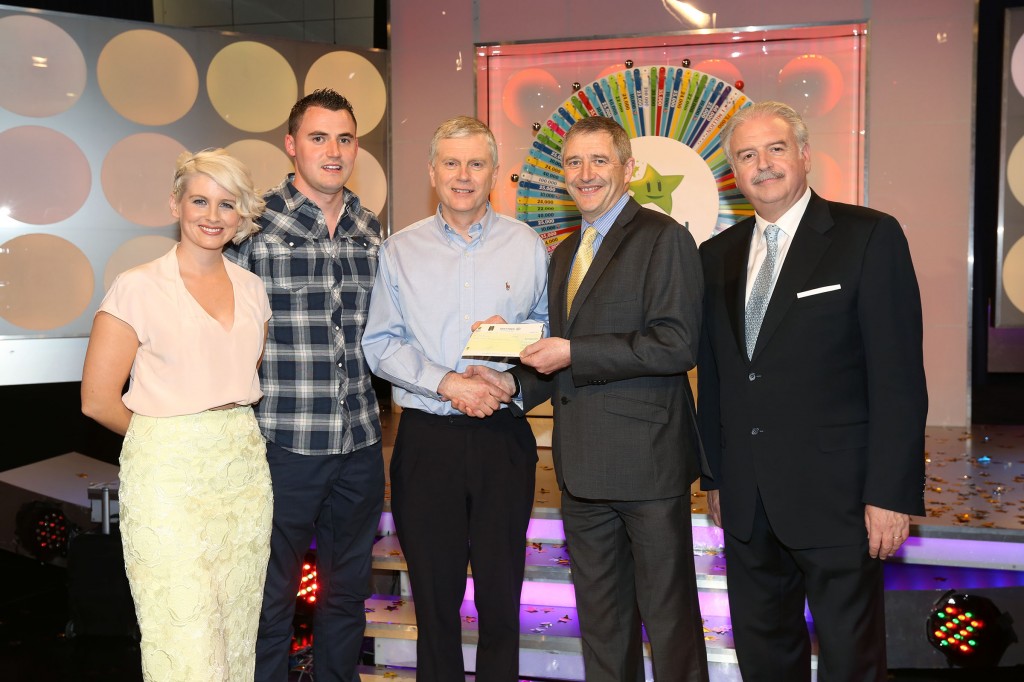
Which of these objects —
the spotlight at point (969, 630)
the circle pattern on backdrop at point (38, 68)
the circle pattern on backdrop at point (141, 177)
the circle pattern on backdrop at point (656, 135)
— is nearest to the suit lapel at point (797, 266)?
the spotlight at point (969, 630)

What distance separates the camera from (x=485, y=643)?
8.16ft

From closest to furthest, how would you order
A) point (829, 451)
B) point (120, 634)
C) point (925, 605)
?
point (829, 451), point (925, 605), point (120, 634)

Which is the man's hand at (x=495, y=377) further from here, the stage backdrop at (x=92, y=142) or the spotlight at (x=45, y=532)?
the stage backdrop at (x=92, y=142)

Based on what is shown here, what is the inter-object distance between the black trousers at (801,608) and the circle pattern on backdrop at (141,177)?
3.90 meters

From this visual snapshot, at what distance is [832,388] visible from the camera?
2.16m

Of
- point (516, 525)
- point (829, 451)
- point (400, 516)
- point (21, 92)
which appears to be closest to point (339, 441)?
point (400, 516)

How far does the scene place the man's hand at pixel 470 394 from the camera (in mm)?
2355

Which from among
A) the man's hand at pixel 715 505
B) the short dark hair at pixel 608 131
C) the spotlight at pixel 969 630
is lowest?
the spotlight at pixel 969 630

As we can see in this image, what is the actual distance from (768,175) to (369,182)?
12.6 feet

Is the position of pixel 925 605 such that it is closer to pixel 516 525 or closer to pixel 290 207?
pixel 516 525

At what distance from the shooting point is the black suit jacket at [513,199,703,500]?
7.41 ft

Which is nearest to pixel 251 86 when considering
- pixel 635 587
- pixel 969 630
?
pixel 635 587

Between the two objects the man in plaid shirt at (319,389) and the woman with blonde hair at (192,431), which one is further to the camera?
the man in plaid shirt at (319,389)

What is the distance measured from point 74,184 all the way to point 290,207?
2.83 meters
